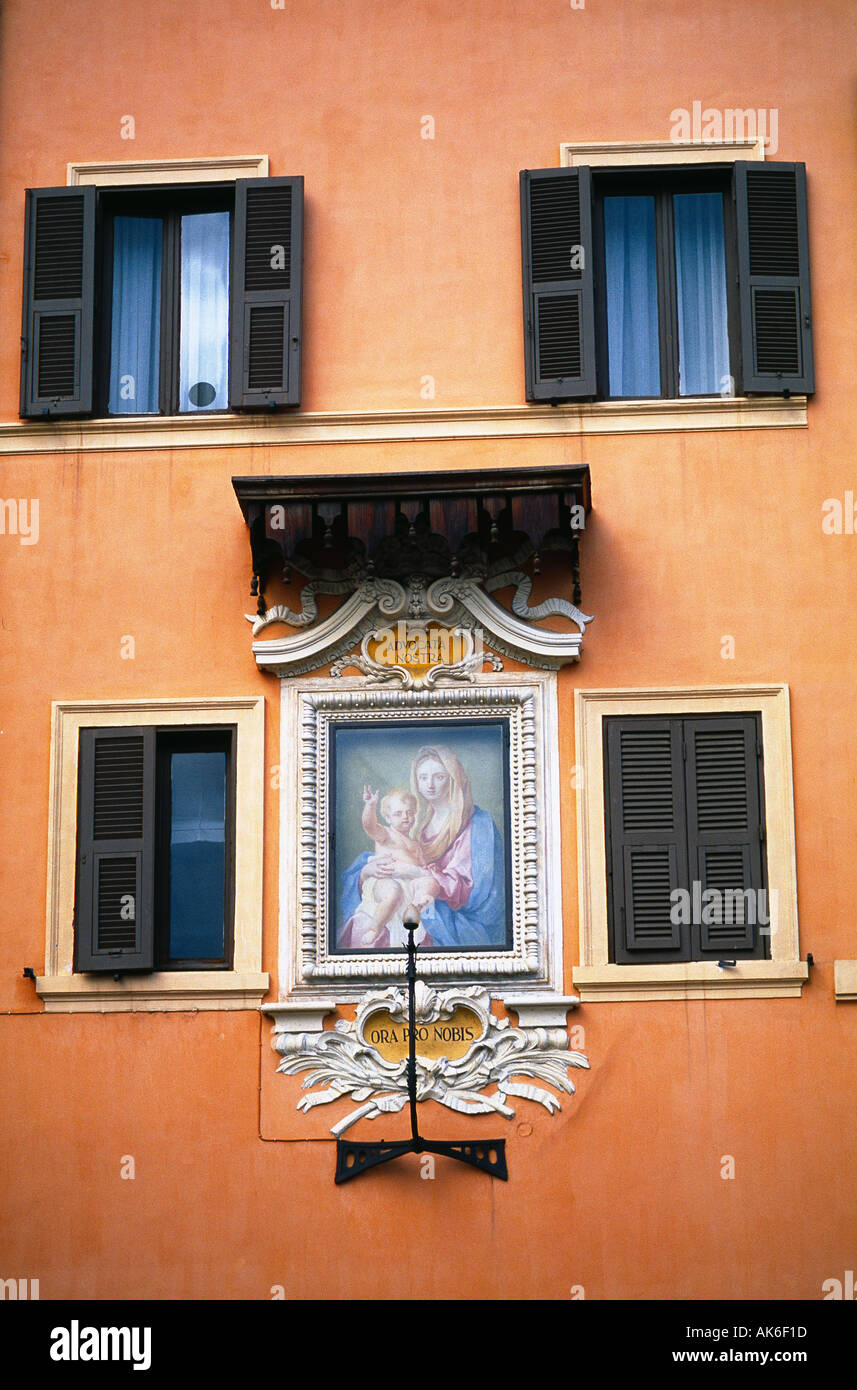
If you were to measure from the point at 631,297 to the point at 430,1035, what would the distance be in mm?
4856

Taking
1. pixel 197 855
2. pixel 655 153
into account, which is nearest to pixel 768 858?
pixel 197 855

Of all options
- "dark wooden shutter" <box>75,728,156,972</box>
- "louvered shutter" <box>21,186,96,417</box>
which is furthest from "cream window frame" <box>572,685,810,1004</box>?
"louvered shutter" <box>21,186,96,417</box>

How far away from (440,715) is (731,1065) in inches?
105

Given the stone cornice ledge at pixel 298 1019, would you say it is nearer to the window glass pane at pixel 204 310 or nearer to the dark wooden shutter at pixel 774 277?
the window glass pane at pixel 204 310

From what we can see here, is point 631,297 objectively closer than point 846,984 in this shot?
No

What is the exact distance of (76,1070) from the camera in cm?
1216

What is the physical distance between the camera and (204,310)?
1351 cm

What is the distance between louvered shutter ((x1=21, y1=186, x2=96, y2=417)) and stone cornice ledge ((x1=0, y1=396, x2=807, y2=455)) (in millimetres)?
464

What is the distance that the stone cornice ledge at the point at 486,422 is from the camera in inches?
508

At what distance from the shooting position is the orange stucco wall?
11773mm

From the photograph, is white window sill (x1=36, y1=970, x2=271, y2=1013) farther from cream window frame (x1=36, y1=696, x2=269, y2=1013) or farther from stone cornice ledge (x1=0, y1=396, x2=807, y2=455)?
stone cornice ledge (x1=0, y1=396, x2=807, y2=455)

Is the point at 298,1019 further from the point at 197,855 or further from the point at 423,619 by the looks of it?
the point at 423,619

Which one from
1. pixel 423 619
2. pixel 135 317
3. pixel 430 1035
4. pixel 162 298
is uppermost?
pixel 162 298
